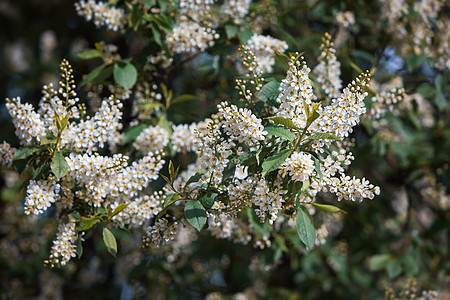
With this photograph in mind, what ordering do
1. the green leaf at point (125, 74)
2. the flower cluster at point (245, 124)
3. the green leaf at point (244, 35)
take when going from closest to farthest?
the flower cluster at point (245, 124) < the green leaf at point (125, 74) < the green leaf at point (244, 35)

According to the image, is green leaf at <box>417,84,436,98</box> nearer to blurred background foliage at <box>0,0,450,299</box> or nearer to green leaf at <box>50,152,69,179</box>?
blurred background foliage at <box>0,0,450,299</box>

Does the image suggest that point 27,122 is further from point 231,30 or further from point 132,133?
point 231,30

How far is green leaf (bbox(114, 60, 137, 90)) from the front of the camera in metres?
2.60

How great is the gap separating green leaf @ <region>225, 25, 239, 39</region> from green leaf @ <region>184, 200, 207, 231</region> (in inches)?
47.7

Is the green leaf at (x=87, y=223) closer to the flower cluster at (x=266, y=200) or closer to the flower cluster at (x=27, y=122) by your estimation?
the flower cluster at (x=27, y=122)

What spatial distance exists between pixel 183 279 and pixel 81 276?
48.8 inches

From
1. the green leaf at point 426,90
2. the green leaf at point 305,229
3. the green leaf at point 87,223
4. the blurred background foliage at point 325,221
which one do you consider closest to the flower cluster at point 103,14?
the blurred background foliage at point 325,221

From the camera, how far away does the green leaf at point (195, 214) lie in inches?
75.7

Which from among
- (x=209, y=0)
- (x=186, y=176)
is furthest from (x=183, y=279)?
(x=209, y=0)

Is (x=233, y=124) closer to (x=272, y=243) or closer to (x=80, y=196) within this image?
(x=80, y=196)

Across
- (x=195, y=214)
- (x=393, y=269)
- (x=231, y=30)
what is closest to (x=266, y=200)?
(x=195, y=214)

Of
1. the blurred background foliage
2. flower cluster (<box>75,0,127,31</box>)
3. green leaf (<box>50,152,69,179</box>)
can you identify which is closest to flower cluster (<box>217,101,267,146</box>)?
green leaf (<box>50,152,69,179</box>)

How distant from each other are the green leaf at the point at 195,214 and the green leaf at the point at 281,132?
442 mm

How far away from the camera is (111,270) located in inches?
183
